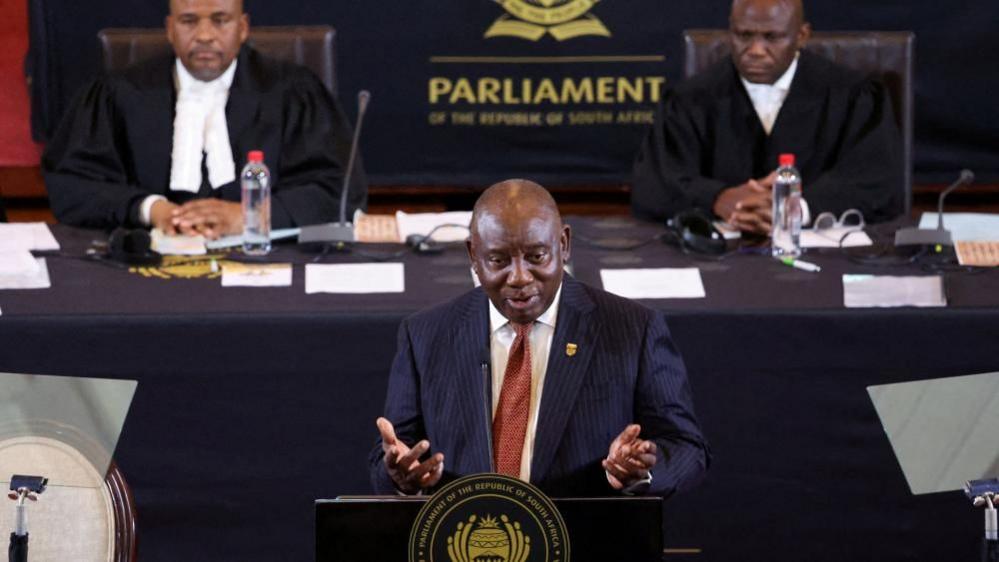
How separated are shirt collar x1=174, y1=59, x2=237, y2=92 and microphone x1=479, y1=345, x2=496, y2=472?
108 inches

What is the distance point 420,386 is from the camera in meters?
3.18

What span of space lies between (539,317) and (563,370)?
11 centimetres

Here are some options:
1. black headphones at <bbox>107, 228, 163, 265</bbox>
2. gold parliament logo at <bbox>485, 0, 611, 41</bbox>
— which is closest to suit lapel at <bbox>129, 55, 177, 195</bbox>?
black headphones at <bbox>107, 228, 163, 265</bbox>

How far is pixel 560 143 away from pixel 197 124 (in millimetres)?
2267

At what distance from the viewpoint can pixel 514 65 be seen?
741 cm

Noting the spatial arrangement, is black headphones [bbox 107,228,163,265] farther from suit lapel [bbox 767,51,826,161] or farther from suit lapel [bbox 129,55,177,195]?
suit lapel [bbox 767,51,826,161]

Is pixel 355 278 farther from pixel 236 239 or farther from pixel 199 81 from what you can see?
pixel 199 81

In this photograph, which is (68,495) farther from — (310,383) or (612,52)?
(612,52)

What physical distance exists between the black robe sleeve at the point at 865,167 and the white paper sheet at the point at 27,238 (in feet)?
7.31

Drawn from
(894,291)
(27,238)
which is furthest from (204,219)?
(894,291)

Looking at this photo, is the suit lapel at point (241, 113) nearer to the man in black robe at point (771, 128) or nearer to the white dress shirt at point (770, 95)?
the man in black robe at point (771, 128)

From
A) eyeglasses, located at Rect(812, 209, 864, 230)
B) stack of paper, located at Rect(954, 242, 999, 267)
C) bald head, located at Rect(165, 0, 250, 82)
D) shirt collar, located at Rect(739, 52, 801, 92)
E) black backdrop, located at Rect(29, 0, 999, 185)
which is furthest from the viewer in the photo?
black backdrop, located at Rect(29, 0, 999, 185)

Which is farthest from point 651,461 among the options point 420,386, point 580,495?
point 420,386

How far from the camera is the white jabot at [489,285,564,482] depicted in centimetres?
313
